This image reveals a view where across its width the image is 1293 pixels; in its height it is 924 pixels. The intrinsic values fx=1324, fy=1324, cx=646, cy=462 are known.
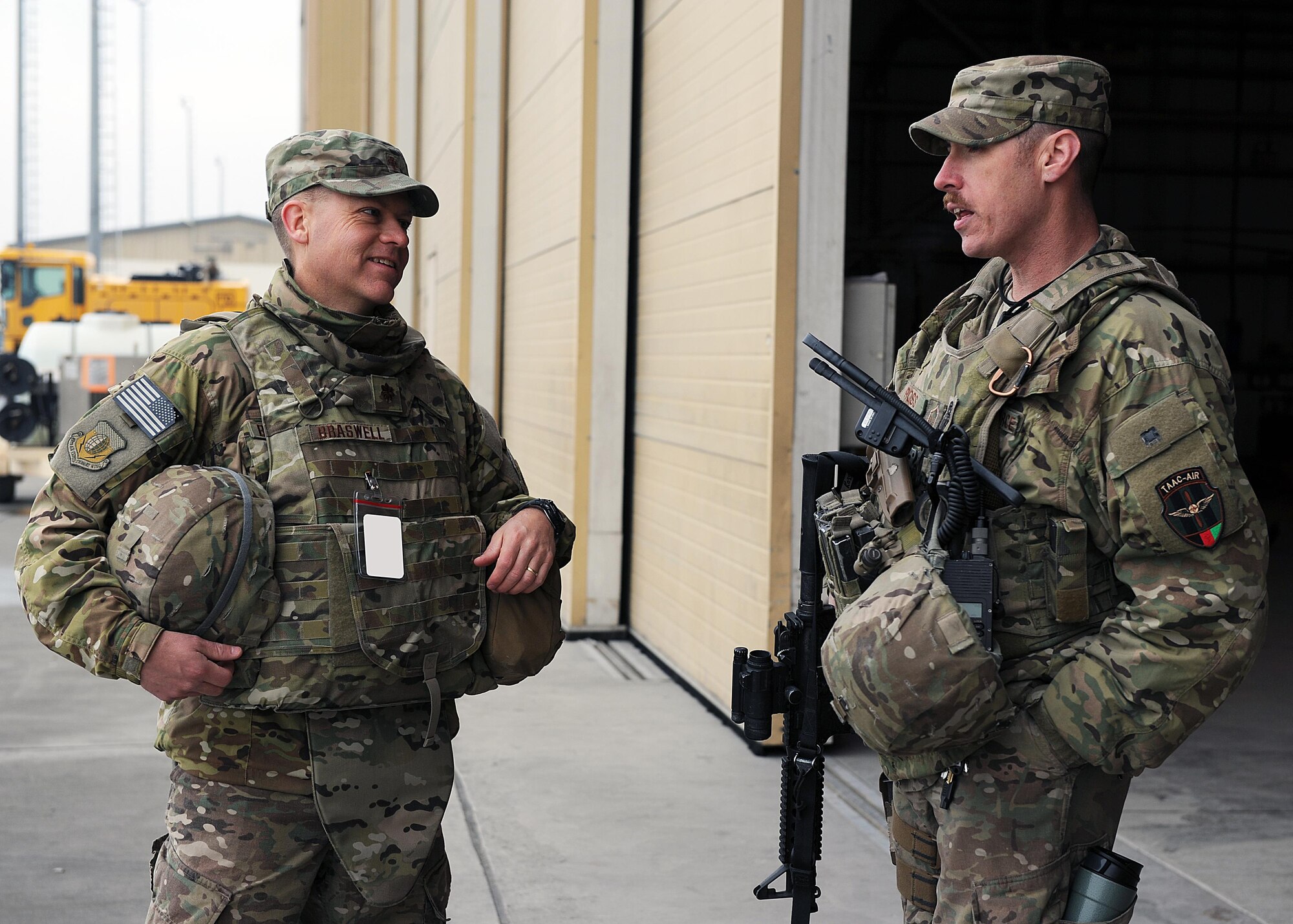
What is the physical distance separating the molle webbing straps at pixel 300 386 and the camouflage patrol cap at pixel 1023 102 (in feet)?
Answer: 3.73

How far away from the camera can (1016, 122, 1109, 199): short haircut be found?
7.36 ft

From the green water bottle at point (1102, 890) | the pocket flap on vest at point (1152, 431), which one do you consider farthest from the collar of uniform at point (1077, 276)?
the green water bottle at point (1102, 890)

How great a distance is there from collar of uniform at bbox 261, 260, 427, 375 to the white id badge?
0.27 meters

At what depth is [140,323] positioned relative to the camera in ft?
56.1

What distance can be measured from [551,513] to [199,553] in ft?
2.33

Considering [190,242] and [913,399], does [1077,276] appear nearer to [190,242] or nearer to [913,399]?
[913,399]

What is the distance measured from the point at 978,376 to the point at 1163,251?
66.4 feet

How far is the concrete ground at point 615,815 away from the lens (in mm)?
3867

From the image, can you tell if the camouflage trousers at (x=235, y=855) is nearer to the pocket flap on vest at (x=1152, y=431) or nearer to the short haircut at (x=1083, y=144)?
the pocket flap on vest at (x=1152, y=431)

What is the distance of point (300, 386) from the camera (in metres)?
2.37

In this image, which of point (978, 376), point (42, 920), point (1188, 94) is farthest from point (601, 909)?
point (1188, 94)

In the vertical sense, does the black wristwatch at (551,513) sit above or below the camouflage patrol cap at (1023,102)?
below

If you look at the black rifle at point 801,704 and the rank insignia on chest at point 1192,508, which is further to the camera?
the black rifle at point 801,704

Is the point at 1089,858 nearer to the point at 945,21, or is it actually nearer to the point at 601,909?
the point at 601,909
